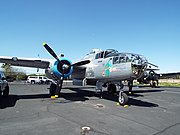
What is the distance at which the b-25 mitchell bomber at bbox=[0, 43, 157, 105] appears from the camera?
32.4 feet

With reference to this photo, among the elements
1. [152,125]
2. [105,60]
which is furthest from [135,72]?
[152,125]

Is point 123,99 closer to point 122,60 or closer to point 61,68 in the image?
point 122,60

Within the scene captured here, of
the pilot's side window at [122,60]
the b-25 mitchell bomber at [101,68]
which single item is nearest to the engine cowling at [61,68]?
the b-25 mitchell bomber at [101,68]

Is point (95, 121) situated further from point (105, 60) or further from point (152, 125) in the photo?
point (105, 60)

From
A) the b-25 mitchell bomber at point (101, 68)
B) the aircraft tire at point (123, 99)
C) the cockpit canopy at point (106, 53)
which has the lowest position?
the aircraft tire at point (123, 99)

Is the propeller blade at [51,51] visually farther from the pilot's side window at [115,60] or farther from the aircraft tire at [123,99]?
the aircraft tire at [123,99]

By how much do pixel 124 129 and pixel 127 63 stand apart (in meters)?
4.93

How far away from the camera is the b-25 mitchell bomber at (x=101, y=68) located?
9875mm

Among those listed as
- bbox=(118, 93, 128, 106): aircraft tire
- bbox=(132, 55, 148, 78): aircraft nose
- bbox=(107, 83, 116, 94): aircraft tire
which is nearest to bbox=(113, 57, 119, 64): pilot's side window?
bbox=(132, 55, 148, 78): aircraft nose

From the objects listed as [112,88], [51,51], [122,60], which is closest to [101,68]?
[122,60]

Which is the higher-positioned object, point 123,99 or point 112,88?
point 112,88

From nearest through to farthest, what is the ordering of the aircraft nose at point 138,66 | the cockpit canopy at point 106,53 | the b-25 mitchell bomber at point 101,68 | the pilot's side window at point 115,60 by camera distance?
the aircraft nose at point 138,66 → the b-25 mitchell bomber at point 101,68 → the pilot's side window at point 115,60 → the cockpit canopy at point 106,53

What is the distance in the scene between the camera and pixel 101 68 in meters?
12.4

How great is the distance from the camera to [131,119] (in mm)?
7191
